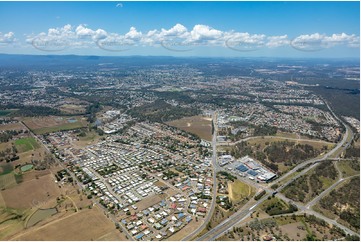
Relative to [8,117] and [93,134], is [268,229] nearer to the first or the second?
[93,134]

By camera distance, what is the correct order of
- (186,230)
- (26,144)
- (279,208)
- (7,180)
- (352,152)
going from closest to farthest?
(186,230)
(279,208)
(7,180)
(352,152)
(26,144)

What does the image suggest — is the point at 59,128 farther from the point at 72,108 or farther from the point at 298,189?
the point at 298,189

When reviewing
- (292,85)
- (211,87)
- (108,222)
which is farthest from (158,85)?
(108,222)

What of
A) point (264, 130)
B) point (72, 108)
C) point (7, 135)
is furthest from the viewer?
point (72, 108)

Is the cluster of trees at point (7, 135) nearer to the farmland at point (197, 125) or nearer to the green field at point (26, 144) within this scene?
the green field at point (26, 144)

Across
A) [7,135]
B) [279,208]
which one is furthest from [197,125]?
[7,135]

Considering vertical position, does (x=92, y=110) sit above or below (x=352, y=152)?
above
